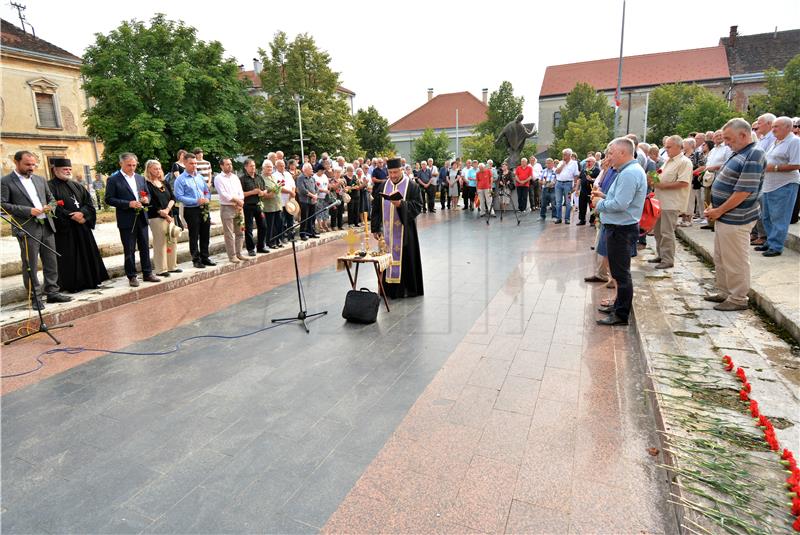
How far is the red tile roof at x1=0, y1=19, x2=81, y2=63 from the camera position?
29.1 m

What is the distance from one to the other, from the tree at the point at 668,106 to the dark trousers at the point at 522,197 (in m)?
30.3

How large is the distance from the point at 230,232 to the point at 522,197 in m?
10.5

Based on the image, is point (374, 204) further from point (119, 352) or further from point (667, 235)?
point (667, 235)

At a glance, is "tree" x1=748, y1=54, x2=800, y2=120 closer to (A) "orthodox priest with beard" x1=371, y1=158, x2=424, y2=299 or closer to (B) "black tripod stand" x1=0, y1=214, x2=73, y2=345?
(A) "orthodox priest with beard" x1=371, y1=158, x2=424, y2=299

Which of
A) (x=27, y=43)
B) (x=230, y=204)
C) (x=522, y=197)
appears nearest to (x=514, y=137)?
(x=522, y=197)

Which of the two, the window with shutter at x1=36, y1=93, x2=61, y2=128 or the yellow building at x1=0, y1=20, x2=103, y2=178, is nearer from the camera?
the yellow building at x1=0, y1=20, x2=103, y2=178

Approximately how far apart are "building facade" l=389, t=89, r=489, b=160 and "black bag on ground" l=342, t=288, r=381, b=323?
5315cm

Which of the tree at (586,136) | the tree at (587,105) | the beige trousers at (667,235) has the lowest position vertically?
the beige trousers at (667,235)

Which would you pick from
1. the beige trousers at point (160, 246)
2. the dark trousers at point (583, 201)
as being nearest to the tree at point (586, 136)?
the dark trousers at point (583, 201)

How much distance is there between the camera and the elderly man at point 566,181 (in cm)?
1184

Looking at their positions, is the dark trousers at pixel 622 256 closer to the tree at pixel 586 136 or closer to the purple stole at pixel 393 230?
the purple stole at pixel 393 230

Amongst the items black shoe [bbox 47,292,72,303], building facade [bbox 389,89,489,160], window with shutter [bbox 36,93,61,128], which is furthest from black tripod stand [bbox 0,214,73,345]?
building facade [bbox 389,89,489,160]

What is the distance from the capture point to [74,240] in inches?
251

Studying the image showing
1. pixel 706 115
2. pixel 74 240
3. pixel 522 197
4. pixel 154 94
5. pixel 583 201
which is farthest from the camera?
pixel 706 115
